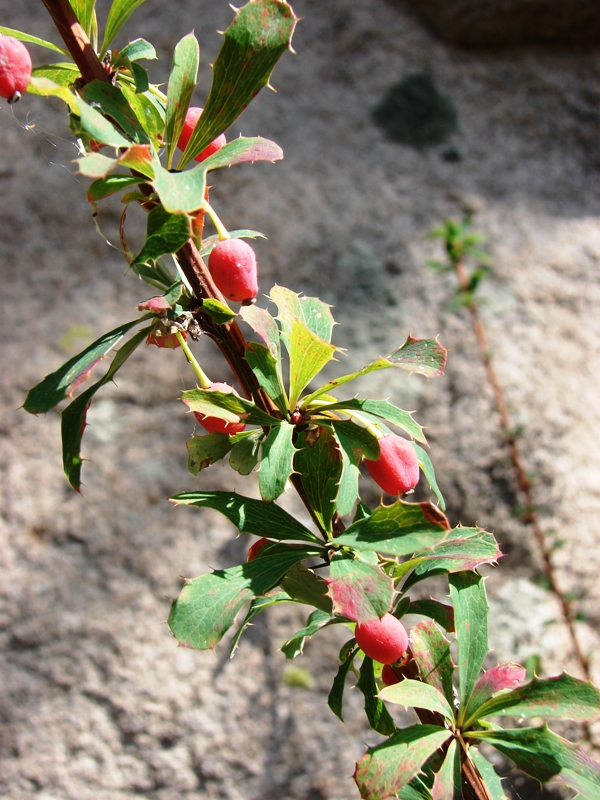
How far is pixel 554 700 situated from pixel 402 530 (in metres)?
0.20

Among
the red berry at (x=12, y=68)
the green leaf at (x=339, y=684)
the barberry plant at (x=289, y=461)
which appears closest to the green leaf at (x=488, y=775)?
the barberry plant at (x=289, y=461)

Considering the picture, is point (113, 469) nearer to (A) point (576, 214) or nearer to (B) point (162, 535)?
(B) point (162, 535)

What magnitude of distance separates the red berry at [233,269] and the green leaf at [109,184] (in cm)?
7

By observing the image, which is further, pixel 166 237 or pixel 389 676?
pixel 389 676

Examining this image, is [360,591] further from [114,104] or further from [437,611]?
[114,104]

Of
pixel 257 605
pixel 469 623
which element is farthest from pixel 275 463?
pixel 469 623

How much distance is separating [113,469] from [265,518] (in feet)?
4.02

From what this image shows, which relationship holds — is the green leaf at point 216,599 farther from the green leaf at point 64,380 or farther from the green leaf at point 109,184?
the green leaf at point 109,184

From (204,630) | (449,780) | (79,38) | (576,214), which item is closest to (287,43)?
(79,38)

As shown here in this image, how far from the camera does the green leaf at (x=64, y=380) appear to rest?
1.56 ft

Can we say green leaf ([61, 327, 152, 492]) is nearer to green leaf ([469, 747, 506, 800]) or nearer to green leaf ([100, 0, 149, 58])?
green leaf ([100, 0, 149, 58])

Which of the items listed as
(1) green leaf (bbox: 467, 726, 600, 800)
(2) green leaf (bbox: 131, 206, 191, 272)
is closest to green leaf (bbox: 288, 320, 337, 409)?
(2) green leaf (bbox: 131, 206, 191, 272)

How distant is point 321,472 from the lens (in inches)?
20.0

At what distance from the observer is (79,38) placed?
1.53ft
